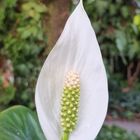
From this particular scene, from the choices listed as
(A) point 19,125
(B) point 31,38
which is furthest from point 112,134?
(A) point 19,125

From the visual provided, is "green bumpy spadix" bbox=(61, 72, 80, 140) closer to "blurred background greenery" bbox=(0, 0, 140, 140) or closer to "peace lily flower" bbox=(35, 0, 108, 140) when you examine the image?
"peace lily flower" bbox=(35, 0, 108, 140)

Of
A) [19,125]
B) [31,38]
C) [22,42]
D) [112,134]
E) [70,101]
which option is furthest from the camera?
[22,42]

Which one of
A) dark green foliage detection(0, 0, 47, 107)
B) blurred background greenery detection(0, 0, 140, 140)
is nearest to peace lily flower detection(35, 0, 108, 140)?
blurred background greenery detection(0, 0, 140, 140)

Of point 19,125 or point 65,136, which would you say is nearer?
point 65,136

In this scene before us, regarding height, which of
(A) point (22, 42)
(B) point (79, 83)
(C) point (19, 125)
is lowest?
(A) point (22, 42)

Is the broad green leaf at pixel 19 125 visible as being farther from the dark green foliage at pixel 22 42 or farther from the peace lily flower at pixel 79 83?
the dark green foliage at pixel 22 42

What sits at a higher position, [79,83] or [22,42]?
[79,83]

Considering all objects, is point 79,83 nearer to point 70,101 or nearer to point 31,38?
point 70,101
